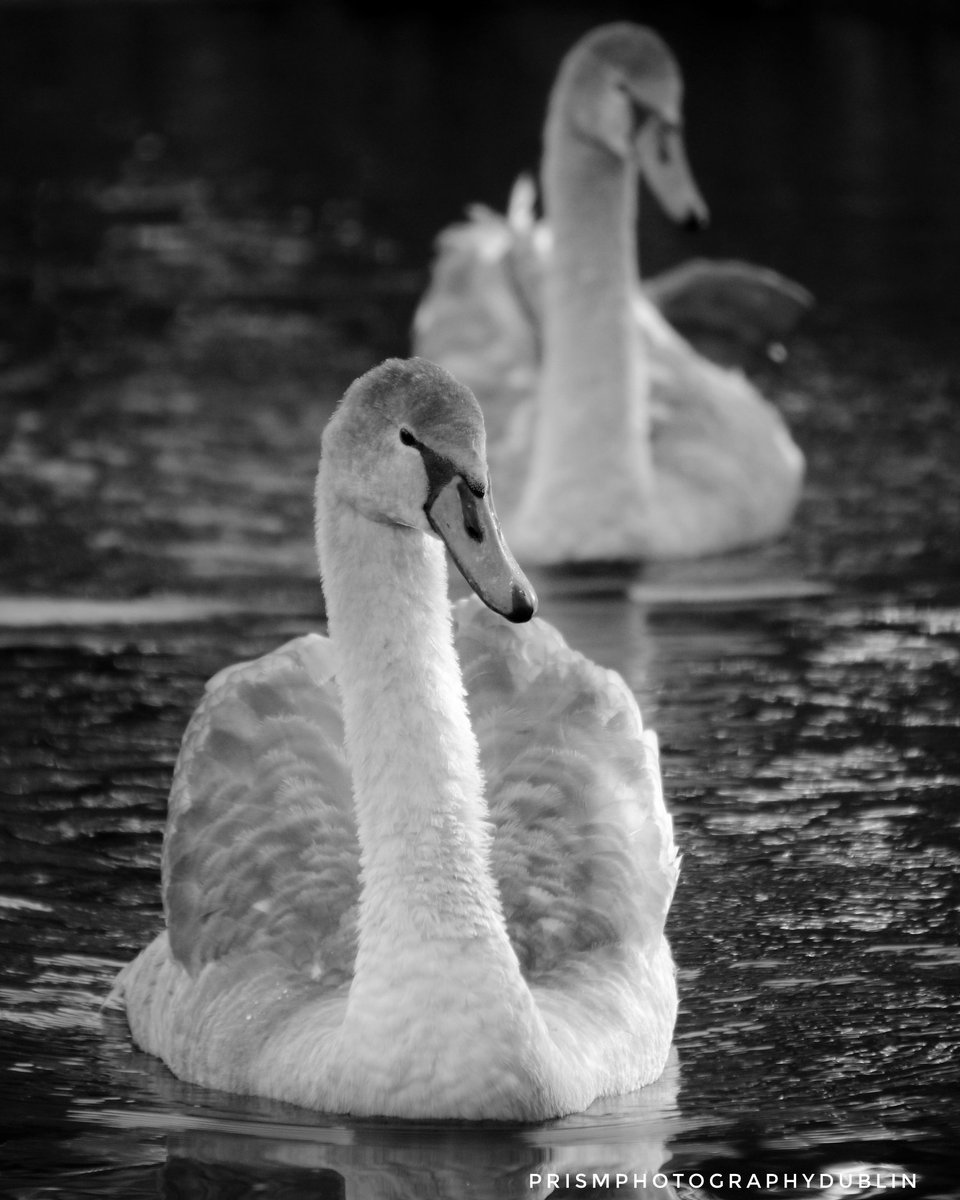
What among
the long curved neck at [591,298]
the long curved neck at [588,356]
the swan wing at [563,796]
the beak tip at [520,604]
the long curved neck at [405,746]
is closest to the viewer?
the beak tip at [520,604]

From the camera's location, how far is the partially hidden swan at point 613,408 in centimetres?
1302

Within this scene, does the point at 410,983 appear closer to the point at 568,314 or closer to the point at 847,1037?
the point at 847,1037

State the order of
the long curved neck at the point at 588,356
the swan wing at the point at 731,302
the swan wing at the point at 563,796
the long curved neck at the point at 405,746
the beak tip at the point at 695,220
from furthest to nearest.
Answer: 1. the swan wing at the point at 731,302
2. the long curved neck at the point at 588,356
3. the beak tip at the point at 695,220
4. the swan wing at the point at 563,796
5. the long curved neck at the point at 405,746

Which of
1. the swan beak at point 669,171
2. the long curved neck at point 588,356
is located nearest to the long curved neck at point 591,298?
the long curved neck at point 588,356

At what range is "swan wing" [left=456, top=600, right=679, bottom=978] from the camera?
734 centimetres

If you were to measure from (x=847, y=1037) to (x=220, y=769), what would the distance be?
1816 mm

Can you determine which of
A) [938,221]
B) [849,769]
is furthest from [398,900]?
[938,221]

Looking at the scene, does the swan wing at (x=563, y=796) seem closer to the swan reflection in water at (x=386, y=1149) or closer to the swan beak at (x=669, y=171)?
the swan reflection in water at (x=386, y=1149)

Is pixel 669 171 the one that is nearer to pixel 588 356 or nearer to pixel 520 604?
pixel 588 356

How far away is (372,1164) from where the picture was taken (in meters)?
6.61

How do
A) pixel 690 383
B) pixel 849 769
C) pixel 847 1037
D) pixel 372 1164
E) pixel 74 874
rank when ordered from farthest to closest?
pixel 690 383 < pixel 849 769 < pixel 74 874 < pixel 847 1037 < pixel 372 1164

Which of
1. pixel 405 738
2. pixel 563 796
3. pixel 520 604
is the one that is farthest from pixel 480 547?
pixel 563 796

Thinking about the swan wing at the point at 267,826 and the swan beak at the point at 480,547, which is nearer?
the swan beak at the point at 480,547

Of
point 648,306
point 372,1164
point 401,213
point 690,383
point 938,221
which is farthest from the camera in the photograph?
point 401,213
